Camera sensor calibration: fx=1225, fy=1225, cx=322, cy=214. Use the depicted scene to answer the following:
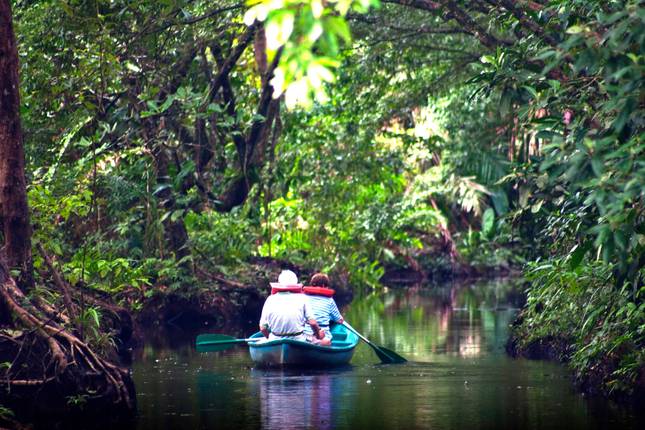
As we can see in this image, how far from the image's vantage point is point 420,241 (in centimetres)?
4009

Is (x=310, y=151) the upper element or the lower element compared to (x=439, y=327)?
upper

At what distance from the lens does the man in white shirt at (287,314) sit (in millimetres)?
16422

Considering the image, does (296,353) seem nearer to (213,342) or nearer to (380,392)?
(213,342)

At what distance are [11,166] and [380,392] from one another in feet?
15.6

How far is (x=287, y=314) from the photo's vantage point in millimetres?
16391

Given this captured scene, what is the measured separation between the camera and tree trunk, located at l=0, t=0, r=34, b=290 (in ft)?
40.9

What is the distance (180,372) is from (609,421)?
634 cm

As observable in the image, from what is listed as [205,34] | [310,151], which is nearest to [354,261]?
[310,151]

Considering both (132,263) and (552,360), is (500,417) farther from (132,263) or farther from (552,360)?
(132,263)

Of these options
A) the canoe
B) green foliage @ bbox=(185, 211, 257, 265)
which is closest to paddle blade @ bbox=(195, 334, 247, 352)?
the canoe

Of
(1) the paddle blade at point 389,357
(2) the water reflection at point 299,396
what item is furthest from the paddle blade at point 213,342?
(1) the paddle blade at point 389,357

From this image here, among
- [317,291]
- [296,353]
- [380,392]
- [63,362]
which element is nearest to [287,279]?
[317,291]

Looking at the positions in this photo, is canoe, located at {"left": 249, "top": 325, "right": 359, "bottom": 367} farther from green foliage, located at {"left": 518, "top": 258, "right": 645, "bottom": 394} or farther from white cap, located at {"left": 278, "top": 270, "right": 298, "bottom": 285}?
green foliage, located at {"left": 518, "top": 258, "right": 645, "bottom": 394}

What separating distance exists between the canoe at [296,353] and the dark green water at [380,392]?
0.21 meters
